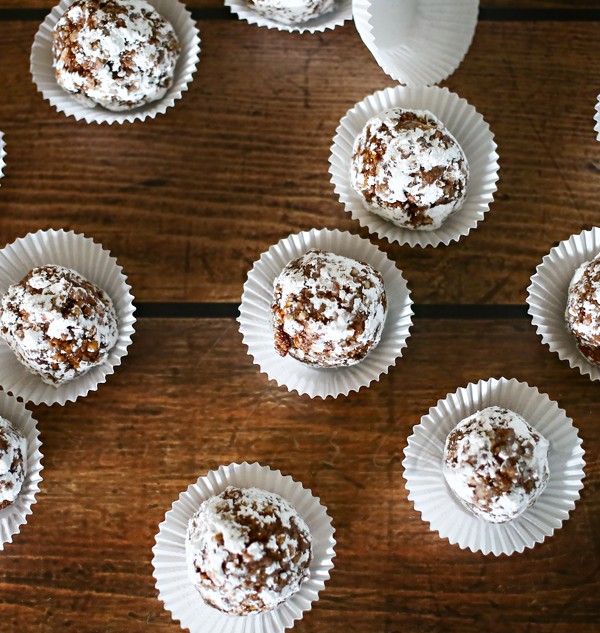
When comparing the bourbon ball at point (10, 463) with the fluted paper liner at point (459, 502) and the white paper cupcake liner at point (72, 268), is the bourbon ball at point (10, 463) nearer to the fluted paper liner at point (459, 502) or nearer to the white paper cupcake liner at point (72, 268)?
the white paper cupcake liner at point (72, 268)

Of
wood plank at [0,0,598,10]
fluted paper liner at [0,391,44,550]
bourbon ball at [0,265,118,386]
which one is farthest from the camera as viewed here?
wood plank at [0,0,598,10]

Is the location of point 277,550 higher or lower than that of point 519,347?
lower

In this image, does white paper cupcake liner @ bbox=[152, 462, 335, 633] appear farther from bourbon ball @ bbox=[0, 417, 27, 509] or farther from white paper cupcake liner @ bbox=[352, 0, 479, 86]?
white paper cupcake liner @ bbox=[352, 0, 479, 86]

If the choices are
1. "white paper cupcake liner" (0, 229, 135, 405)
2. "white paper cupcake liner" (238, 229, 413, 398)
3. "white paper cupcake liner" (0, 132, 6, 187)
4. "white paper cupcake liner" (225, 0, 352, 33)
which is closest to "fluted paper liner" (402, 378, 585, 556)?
"white paper cupcake liner" (238, 229, 413, 398)

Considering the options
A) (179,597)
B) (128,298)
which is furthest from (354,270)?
(179,597)

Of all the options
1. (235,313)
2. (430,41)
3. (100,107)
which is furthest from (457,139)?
(100,107)

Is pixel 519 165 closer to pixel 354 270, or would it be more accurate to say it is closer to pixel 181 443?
pixel 354 270
